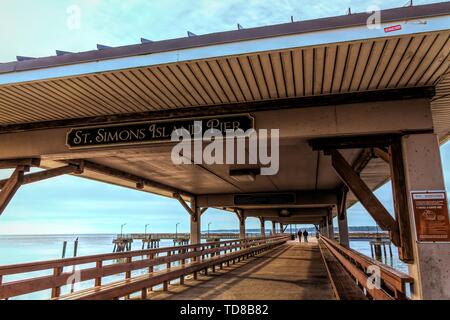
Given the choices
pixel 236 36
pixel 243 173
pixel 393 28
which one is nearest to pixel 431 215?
pixel 393 28

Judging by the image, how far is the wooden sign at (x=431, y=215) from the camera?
194 inches

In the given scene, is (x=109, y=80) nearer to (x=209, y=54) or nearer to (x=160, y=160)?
(x=209, y=54)

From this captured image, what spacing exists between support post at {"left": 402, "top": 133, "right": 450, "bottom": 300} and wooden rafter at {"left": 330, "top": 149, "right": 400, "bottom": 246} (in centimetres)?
32

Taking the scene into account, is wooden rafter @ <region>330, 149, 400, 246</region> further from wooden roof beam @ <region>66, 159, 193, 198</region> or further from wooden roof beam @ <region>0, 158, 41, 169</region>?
wooden roof beam @ <region>66, 159, 193, 198</region>

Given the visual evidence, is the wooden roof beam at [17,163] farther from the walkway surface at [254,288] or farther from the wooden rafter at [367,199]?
the wooden rafter at [367,199]

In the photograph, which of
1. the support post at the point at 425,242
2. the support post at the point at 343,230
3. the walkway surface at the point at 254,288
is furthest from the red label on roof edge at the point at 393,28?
the support post at the point at 343,230

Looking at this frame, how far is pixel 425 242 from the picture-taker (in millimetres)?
4938

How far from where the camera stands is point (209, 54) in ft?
13.8

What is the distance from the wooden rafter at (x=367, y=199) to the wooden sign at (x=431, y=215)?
423mm

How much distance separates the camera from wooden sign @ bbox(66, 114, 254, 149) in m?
5.88

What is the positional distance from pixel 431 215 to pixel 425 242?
41 cm

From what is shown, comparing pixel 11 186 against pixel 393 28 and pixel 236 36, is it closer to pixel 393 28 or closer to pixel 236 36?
pixel 236 36
